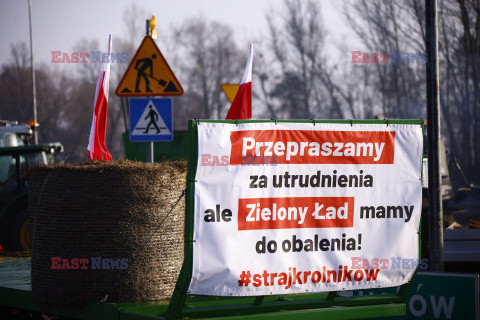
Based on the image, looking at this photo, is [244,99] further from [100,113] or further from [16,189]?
[16,189]

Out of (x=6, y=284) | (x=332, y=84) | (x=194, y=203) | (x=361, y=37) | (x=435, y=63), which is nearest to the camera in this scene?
(x=194, y=203)

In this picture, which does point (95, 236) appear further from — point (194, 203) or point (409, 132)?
point (409, 132)

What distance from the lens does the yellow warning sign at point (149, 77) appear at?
8.39m

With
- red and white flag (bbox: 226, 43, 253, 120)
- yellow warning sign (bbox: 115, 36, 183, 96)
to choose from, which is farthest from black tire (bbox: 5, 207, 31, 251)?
red and white flag (bbox: 226, 43, 253, 120)

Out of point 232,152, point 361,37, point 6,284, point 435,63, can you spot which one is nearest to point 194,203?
point 232,152

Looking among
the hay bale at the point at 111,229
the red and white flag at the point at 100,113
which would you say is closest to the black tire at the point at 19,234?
the red and white flag at the point at 100,113

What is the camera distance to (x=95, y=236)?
5.02m

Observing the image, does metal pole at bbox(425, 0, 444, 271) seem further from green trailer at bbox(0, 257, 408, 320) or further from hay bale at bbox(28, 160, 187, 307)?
hay bale at bbox(28, 160, 187, 307)

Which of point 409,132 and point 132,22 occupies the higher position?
point 132,22

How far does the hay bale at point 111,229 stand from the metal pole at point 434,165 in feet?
12.0

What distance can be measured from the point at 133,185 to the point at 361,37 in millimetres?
36977

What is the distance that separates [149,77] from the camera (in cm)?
852

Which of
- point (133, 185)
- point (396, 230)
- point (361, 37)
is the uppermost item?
point (361, 37)

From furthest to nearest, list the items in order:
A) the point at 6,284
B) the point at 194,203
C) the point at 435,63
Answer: the point at 435,63 → the point at 6,284 → the point at 194,203
